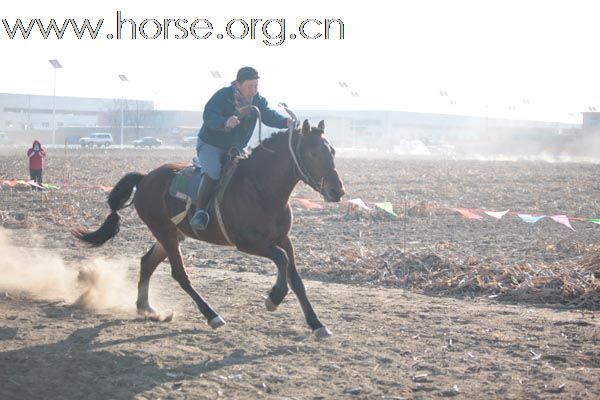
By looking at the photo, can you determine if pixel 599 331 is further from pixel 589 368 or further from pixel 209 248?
pixel 209 248

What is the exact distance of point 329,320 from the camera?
8984 mm

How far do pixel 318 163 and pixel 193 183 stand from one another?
182 cm

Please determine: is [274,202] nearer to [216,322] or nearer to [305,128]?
[305,128]

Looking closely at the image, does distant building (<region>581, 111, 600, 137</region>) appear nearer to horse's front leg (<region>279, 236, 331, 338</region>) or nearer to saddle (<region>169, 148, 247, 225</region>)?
saddle (<region>169, 148, 247, 225</region>)

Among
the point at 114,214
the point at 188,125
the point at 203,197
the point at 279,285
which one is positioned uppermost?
the point at 188,125

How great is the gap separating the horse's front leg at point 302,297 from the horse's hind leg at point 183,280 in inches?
37.3

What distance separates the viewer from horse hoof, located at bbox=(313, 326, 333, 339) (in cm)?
812

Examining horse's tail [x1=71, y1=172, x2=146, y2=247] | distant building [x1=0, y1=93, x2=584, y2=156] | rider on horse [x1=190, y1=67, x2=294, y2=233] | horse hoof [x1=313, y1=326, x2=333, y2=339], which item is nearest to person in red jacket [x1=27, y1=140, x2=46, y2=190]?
horse's tail [x1=71, y1=172, x2=146, y2=247]

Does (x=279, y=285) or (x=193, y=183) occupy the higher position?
(x=193, y=183)

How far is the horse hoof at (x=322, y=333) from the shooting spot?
26.6 ft

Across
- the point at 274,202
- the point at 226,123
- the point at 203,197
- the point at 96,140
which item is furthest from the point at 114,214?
the point at 96,140

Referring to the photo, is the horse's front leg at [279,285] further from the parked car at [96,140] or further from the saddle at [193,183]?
the parked car at [96,140]

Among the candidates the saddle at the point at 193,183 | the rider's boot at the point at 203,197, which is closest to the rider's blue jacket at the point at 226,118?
the saddle at the point at 193,183

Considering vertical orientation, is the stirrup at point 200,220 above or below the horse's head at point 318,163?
below
